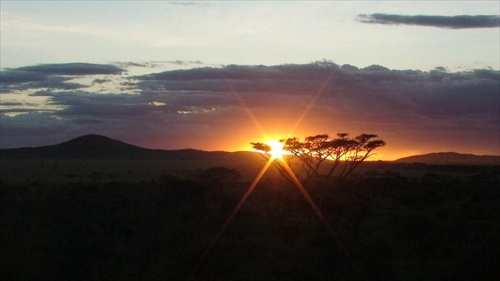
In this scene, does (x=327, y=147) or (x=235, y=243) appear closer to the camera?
(x=235, y=243)

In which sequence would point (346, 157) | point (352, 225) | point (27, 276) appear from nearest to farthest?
point (27, 276) → point (352, 225) → point (346, 157)

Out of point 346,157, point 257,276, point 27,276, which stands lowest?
point 27,276

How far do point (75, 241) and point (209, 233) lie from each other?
6.23 meters

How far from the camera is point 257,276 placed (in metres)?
22.0

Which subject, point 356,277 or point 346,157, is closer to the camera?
point 356,277

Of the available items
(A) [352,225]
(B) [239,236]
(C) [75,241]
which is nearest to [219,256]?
(C) [75,241]

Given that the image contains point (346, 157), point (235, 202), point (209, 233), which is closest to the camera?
point (209, 233)

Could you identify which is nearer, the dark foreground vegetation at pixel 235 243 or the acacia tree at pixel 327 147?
the dark foreground vegetation at pixel 235 243

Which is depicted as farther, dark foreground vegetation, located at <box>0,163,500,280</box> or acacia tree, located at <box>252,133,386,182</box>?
acacia tree, located at <box>252,133,386,182</box>

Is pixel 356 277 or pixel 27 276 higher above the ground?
pixel 356 277

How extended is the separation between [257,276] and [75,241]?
235 inches

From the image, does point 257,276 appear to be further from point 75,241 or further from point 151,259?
point 75,241

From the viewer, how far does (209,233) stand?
92.1 ft

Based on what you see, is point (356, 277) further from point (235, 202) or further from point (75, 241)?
point (235, 202)
